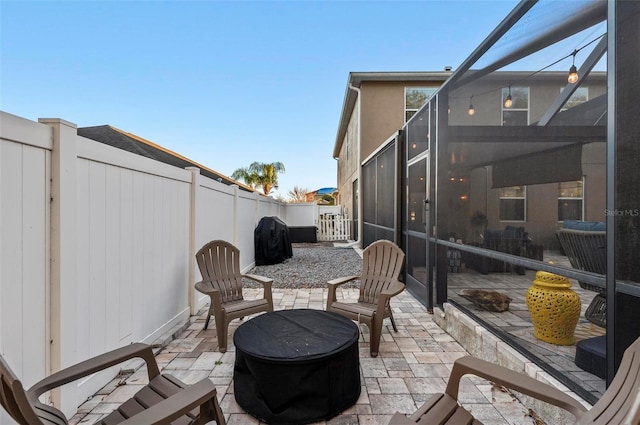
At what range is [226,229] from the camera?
210 inches

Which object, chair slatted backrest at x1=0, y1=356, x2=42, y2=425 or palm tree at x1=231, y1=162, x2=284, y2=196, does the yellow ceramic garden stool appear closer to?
chair slatted backrest at x1=0, y1=356, x2=42, y2=425

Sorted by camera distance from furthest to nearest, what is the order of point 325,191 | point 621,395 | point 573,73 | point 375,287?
point 325,191 < point 375,287 < point 573,73 < point 621,395

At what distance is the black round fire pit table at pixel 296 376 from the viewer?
1895 millimetres

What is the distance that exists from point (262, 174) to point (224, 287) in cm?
2729

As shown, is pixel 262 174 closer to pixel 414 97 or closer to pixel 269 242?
pixel 414 97

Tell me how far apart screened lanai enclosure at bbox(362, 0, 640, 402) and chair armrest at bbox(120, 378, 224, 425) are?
6.64ft

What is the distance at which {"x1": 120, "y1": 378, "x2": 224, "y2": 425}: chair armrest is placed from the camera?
109cm

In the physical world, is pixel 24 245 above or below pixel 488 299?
above

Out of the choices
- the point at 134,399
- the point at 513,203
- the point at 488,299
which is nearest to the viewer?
the point at 134,399

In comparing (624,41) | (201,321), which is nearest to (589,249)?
(624,41)

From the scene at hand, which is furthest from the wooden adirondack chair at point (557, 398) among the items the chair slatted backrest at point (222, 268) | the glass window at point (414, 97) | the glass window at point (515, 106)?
the glass window at point (414, 97)

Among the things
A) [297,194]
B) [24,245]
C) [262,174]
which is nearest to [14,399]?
[24,245]

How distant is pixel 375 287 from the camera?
3439 millimetres

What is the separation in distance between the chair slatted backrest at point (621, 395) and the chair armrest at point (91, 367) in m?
2.02
